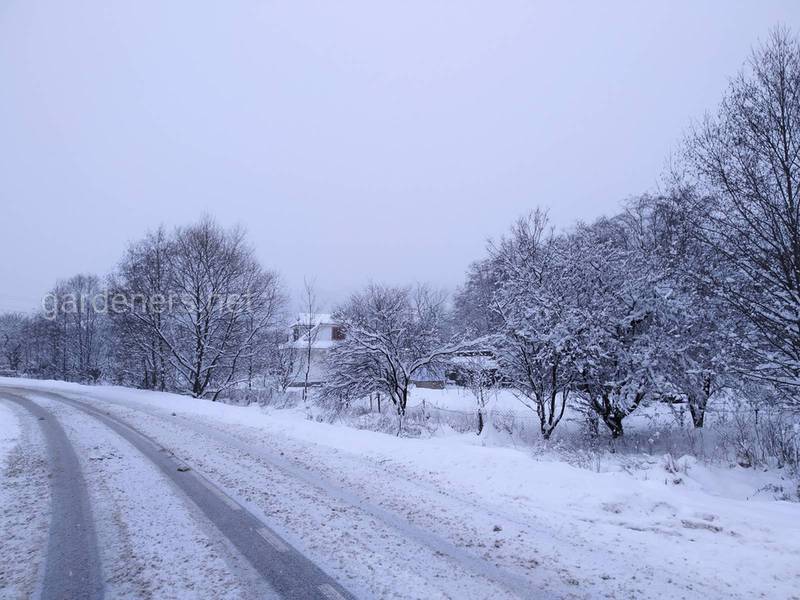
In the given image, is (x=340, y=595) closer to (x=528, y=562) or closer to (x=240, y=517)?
(x=528, y=562)

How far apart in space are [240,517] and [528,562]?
140 inches

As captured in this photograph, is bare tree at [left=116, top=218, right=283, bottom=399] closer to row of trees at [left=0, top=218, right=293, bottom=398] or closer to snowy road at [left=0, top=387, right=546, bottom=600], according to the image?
row of trees at [left=0, top=218, right=293, bottom=398]

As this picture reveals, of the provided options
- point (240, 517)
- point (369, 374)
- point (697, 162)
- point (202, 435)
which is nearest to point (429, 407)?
point (369, 374)

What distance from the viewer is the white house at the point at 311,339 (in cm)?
3051

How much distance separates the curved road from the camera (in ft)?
13.4

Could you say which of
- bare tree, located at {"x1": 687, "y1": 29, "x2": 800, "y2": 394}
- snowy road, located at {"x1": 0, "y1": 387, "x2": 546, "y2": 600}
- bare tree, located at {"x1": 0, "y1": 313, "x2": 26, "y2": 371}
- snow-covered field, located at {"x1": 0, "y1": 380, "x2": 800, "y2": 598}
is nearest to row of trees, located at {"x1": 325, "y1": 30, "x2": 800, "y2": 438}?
bare tree, located at {"x1": 687, "y1": 29, "x2": 800, "y2": 394}

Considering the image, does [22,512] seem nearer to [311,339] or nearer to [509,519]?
[509,519]

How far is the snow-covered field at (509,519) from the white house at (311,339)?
1376 cm

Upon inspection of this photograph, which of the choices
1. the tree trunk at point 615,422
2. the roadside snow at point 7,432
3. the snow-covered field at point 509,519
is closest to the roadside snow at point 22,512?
the roadside snow at point 7,432

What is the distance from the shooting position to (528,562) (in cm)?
468

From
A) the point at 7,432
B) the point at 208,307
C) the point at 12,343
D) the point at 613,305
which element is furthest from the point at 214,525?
the point at 12,343

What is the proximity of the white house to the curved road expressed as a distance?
48.8 feet

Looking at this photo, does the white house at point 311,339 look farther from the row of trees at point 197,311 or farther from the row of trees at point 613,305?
the row of trees at point 613,305

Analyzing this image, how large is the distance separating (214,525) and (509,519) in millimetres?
3708
